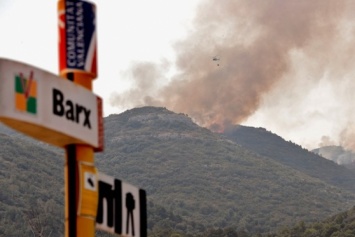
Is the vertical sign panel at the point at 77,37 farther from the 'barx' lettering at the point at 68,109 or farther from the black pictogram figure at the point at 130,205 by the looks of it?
the black pictogram figure at the point at 130,205

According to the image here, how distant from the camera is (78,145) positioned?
51.6ft

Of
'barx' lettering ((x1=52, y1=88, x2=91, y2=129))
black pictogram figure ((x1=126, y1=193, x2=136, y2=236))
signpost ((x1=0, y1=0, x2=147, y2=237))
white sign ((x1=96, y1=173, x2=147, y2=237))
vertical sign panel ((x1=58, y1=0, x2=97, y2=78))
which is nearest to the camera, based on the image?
signpost ((x1=0, y1=0, x2=147, y2=237))

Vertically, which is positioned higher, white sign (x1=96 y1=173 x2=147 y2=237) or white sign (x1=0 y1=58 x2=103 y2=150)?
white sign (x1=0 y1=58 x2=103 y2=150)

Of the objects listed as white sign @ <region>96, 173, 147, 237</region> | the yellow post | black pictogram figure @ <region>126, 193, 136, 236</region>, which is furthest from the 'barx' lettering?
black pictogram figure @ <region>126, 193, 136, 236</region>

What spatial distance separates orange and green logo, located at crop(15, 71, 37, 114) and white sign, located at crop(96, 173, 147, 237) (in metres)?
2.12

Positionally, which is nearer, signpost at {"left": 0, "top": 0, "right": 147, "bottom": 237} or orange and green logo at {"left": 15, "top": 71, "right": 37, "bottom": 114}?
orange and green logo at {"left": 15, "top": 71, "right": 37, "bottom": 114}

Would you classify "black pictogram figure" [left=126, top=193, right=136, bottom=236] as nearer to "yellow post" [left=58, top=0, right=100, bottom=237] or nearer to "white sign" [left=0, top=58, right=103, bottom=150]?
"yellow post" [left=58, top=0, right=100, bottom=237]

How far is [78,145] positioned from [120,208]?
4.35ft

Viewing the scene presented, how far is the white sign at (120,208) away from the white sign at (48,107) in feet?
2.48

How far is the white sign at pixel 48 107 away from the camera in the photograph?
13.9 meters

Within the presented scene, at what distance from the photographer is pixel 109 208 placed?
1619 cm

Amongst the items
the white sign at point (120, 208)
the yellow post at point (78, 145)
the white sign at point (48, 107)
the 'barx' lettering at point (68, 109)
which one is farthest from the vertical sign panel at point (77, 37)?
the white sign at point (120, 208)

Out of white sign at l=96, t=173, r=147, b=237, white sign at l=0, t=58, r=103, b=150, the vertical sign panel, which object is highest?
the vertical sign panel

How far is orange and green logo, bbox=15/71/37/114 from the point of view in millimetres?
13969
